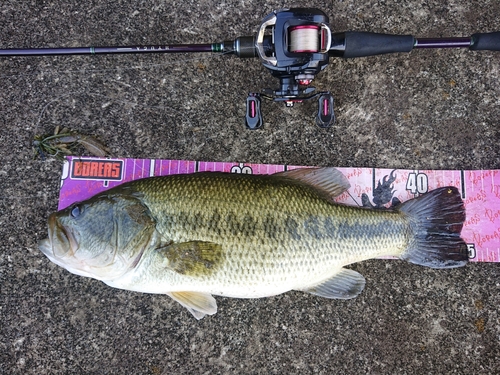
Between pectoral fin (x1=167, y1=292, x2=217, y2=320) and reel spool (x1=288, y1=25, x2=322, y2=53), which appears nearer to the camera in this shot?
reel spool (x1=288, y1=25, x2=322, y2=53)

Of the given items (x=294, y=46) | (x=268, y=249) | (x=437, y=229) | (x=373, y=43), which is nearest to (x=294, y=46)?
(x=294, y=46)

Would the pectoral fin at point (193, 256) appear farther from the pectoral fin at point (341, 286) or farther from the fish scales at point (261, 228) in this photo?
the pectoral fin at point (341, 286)

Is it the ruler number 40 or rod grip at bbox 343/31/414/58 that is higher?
rod grip at bbox 343/31/414/58

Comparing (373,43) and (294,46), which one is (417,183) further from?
(294,46)

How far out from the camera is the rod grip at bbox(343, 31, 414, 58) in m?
2.13

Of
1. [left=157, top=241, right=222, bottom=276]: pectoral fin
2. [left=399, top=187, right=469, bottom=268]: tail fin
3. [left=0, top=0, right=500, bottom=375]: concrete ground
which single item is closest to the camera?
[left=157, top=241, right=222, bottom=276]: pectoral fin

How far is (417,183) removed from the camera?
2.40 metres

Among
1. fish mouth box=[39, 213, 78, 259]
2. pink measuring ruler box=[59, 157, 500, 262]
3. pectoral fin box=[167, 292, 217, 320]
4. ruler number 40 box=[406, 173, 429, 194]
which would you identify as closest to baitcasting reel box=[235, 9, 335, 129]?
pink measuring ruler box=[59, 157, 500, 262]

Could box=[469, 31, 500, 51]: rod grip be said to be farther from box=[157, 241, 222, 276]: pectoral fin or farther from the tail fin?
box=[157, 241, 222, 276]: pectoral fin

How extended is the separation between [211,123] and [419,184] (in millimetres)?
1405

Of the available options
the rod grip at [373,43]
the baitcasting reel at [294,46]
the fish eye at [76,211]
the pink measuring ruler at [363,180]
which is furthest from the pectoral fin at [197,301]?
the rod grip at [373,43]

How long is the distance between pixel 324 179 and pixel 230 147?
2.15 feet

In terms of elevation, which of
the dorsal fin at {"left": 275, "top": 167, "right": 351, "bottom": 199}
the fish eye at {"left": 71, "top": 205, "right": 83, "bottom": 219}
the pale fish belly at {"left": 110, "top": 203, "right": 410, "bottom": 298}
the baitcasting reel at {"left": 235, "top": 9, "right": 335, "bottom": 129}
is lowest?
the pale fish belly at {"left": 110, "top": 203, "right": 410, "bottom": 298}

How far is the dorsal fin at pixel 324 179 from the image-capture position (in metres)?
2.18
